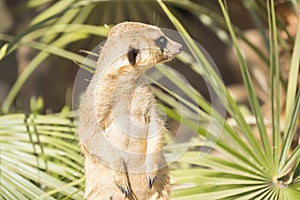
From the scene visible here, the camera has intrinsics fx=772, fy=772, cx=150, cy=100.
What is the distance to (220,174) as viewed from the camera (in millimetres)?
1257

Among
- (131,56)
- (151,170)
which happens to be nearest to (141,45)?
(131,56)

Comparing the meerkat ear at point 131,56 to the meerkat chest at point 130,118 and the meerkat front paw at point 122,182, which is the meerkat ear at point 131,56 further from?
the meerkat front paw at point 122,182

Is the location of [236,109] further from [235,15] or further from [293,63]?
[235,15]

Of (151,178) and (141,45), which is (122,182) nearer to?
(151,178)

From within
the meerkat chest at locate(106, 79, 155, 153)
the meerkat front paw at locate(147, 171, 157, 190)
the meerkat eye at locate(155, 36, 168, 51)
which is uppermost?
the meerkat eye at locate(155, 36, 168, 51)

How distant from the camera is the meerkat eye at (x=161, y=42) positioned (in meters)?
0.95

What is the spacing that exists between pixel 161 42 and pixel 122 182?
0.18m

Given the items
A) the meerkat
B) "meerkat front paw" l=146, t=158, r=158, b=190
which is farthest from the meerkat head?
"meerkat front paw" l=146, t=158, r=158, b=190

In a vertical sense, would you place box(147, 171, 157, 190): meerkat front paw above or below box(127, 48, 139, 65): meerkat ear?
below

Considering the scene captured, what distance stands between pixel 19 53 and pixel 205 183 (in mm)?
1568

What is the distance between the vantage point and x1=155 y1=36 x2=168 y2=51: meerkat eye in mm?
950

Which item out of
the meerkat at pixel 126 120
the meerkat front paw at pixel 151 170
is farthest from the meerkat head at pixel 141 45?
the meerkat front paw at pixel 151 170

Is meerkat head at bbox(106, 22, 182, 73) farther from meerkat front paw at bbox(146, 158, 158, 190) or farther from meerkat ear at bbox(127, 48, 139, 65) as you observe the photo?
meerkat front paw at bbox(146, 158, 158, 190)

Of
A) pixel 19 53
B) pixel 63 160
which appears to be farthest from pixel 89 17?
pixel 63 160
